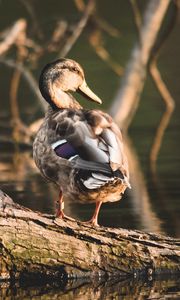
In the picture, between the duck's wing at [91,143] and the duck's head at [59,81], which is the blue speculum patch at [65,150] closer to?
the duck's wing at [91,143]

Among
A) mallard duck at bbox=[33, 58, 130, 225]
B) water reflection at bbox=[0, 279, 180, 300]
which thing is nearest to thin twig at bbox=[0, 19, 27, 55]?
mallard duck at bbox=[33, 58, 130, 225]

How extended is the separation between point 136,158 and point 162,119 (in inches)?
124

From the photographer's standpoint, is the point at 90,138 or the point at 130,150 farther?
the point at 130,150

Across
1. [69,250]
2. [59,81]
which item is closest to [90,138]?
[69,250]

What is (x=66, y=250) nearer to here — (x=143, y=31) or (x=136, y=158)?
(x=136, y=158)

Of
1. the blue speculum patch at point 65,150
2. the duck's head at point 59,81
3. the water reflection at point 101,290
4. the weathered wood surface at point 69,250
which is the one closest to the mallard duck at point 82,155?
the blue speculum patch at point 65,150

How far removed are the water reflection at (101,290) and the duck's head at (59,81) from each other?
1478 mm

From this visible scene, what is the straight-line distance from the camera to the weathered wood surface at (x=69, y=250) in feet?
21.9

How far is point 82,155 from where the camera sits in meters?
6.54

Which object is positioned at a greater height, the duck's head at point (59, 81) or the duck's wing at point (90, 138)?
the duck's head at point (59, 81)

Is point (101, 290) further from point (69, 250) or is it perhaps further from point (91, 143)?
point (91, 143)

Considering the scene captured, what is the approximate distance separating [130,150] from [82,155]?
6.92m

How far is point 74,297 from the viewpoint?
630cm

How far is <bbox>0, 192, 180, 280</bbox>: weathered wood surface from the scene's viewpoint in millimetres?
6660
